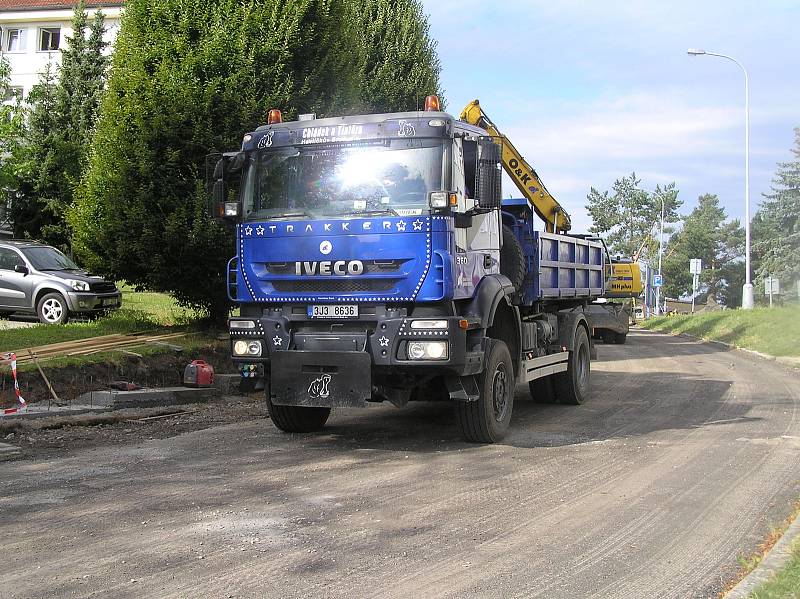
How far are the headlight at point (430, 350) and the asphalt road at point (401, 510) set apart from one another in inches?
39.4

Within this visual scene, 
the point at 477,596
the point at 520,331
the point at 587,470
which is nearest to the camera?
the point at 477,596

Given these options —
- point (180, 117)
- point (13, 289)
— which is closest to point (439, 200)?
point (180, 117)

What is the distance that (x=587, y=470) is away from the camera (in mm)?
7895

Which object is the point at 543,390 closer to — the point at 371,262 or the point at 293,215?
the point at 371,262

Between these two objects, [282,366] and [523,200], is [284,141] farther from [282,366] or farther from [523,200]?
[523,200]

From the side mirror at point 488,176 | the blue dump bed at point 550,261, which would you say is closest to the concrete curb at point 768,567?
the side mirror at point 488,176

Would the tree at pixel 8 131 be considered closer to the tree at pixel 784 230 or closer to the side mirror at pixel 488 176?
the side mirror at pixel 488 176

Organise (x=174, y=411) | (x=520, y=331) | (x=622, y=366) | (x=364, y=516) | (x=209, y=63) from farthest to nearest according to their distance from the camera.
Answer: (x=622, y=366)
(x=209, y=63)
(x=174, y=411)
(x=520, y=331)
(x=364, y=516)

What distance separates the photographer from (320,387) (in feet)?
27.5

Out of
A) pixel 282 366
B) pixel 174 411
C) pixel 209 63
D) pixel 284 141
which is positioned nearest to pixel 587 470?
pixel 282 366

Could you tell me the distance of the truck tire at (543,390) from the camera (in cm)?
1258

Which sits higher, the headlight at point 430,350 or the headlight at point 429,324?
the headlight at point 429,324

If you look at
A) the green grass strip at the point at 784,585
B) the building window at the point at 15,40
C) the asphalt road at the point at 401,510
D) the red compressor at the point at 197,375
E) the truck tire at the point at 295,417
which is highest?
the building window at the point at 15,40

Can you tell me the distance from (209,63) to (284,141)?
22.4ft
